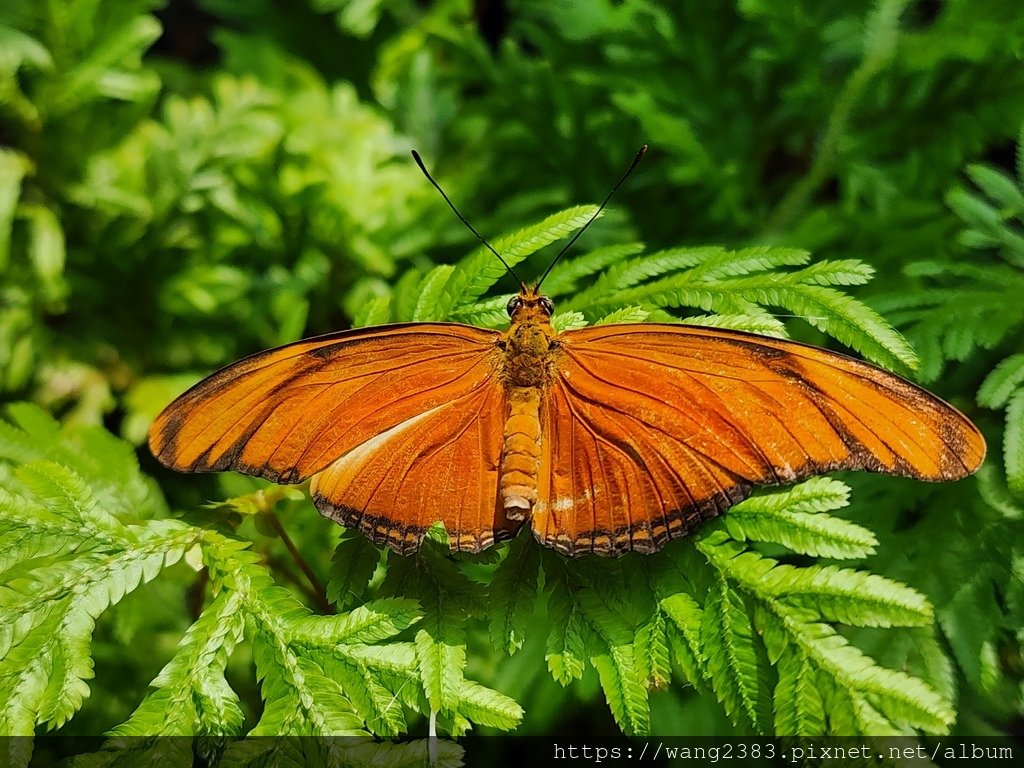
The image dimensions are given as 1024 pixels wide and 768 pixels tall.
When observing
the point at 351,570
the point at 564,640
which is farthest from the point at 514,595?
the point at 351,570

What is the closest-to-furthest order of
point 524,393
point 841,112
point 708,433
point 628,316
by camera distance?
point 708,433 < point 524,393 < point 628,316 < point 841,112

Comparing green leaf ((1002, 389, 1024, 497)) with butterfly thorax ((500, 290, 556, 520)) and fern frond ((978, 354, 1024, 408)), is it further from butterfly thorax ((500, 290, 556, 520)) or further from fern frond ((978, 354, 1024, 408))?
butterfly thorax ((500, 290, 556, 520))

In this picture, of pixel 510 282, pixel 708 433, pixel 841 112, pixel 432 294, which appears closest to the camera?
pixel 708 433

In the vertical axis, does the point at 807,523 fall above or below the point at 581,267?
below

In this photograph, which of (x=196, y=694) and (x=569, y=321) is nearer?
(x=196, y=694)

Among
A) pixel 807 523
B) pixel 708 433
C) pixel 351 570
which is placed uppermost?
pixel 708 433

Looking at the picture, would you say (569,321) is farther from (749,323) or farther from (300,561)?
(300,561)

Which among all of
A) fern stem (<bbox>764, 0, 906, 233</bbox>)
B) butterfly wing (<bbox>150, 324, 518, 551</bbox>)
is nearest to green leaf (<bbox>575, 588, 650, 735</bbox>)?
butterfly wing (<bbox>150, 324, 518, 551</bbox>)

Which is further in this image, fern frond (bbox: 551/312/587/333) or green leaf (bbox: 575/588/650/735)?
fern frond (bbox: 551/312/587/333)
